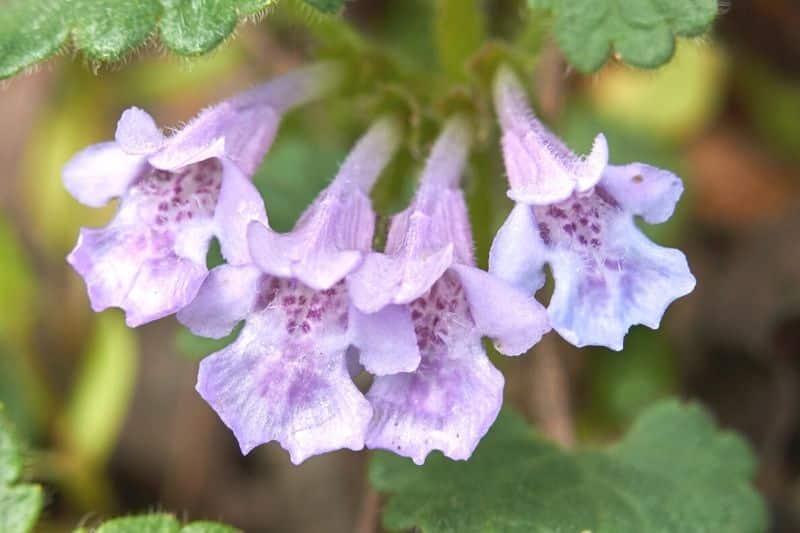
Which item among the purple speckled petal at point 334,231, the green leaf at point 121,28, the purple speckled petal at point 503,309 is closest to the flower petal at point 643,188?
the purple speckled petal at point 503,309

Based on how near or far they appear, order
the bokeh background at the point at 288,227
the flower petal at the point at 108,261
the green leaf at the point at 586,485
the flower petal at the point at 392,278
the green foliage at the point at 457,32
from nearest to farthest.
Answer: the flower petal at the point at 392,278 < the flower petal at the point at 108,261 < the green leaf at the point at 586,485 < the green foliage at the point at 457,32 < the bokeh background at the point at 288,227

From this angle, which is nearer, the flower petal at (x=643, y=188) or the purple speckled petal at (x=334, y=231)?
the purple speckled petal at (x=334, y=231)

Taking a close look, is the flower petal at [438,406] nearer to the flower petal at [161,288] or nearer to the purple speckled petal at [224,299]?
the purple speckled petal at [224,299]

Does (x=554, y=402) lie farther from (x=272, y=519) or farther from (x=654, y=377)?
(x=272, y=519)

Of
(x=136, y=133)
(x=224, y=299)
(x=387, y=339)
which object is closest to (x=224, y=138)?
(x=136, y=133)

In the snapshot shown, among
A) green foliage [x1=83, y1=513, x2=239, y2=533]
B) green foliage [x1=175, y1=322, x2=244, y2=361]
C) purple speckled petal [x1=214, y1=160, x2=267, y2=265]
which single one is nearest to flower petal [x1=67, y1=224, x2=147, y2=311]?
purple speckled petal [x1=214, y1=160, x2=267, y2=265]

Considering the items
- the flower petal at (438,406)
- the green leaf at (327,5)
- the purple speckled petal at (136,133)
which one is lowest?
the flower petal at (438,406)

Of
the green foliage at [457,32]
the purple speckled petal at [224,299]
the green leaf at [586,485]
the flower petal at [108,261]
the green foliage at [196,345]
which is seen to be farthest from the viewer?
the green foliage at [196,345]

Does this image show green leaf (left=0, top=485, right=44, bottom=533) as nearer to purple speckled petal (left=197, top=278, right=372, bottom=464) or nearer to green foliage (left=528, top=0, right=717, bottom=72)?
purple speckled petal (left=197, top=278, right=372, bottom=464)
